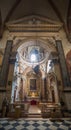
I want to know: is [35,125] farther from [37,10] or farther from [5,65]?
[37,10]

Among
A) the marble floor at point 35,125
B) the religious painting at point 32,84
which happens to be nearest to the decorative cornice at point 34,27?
the marble floor at point 35,125

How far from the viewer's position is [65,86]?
7.68 meters

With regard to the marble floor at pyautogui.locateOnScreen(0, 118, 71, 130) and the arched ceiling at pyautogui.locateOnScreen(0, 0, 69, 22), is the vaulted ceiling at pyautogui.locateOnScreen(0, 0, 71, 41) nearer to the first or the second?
the arched ceiling at pyautogui.locateOnScreen(0, 0, 69, 22)

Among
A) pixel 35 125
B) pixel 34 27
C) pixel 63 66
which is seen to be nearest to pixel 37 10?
pixel 34 27

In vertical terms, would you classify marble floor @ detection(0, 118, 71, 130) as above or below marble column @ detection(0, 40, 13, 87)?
below

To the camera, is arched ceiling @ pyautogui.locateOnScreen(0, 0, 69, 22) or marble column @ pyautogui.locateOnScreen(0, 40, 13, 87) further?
arched ceiling @ pyautogui.locateOnScreen(0, 0, 69, 22)

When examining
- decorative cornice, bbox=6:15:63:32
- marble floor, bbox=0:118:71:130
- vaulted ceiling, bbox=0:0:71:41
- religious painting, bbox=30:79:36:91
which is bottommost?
marble floor, bbox=0:118:71:130

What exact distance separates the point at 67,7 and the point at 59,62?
574 centimetres

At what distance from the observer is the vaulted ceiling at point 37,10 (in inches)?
390

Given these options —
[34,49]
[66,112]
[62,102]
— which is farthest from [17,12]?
[66,112]

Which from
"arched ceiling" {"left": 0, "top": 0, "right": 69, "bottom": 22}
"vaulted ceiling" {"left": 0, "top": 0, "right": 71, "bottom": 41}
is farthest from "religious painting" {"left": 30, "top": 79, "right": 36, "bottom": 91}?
"arched ceiling" {"left": 0, "top": 0, "right": 69, "bottom": 22}

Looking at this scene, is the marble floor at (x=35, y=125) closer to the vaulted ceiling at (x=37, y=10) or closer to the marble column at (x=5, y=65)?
the marble column at (x=5, y=65)

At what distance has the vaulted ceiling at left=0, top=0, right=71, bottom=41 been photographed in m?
9.90

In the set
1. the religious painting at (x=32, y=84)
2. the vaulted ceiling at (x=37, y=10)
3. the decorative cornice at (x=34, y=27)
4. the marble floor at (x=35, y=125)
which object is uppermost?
the vaulted ceiling at (x=37, y=10)
